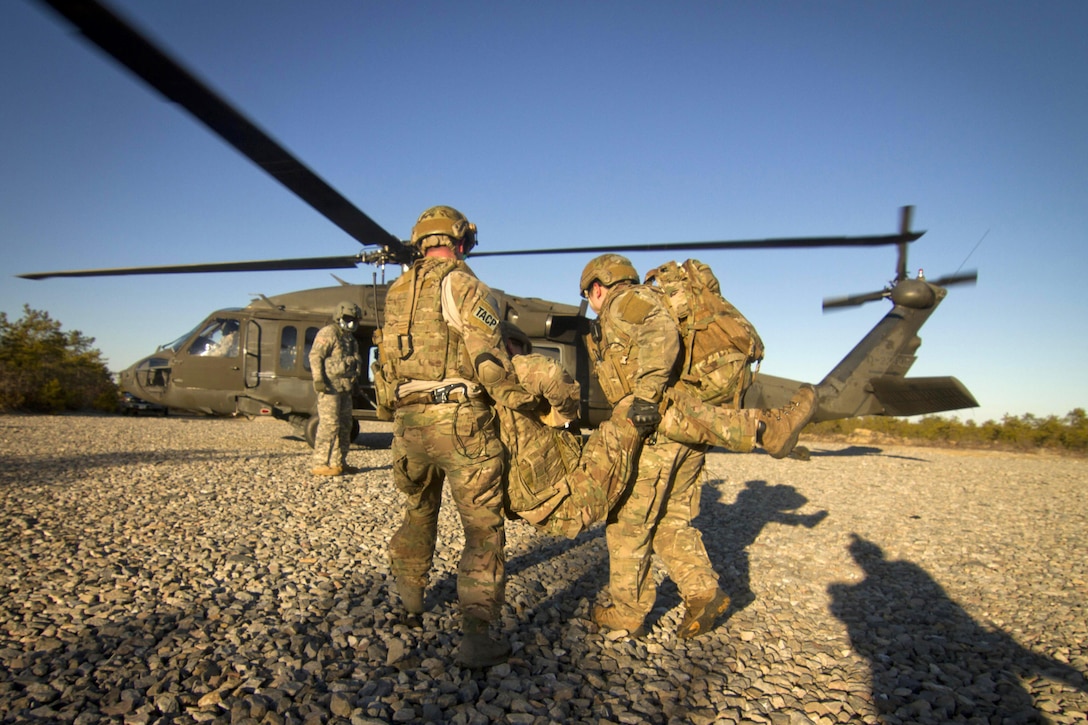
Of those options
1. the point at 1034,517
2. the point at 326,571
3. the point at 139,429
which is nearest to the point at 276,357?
the point at 139,429

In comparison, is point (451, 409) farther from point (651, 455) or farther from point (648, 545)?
point (648, 545)

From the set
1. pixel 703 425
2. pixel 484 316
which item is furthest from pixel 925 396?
pixel 484 316

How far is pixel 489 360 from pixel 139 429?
518 inches

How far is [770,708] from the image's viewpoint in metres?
2.47

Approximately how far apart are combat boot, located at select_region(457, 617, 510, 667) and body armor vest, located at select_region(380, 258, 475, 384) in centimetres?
112

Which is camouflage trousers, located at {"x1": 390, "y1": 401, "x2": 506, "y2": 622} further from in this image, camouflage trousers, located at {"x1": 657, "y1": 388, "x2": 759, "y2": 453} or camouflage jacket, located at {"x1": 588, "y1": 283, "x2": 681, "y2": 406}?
camouflage trousers, located at {"x1": 657, "y1": 388, "x2": 759, "y2": 453}

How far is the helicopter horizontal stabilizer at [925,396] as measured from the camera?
909 centimetres

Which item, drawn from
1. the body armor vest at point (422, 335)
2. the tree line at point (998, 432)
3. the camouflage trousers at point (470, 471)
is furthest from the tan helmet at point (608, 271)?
the tree line at point (998, 432)

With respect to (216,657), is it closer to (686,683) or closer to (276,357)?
(686,683)

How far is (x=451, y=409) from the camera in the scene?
281 centimetres

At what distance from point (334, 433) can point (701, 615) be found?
5.54 metres

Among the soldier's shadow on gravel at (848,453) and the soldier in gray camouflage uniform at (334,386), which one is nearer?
the soldier in gray camouflage uniform at (334,386)

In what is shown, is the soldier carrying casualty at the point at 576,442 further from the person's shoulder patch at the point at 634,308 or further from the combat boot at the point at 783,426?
the person's shoulder patch at the point at 634,308

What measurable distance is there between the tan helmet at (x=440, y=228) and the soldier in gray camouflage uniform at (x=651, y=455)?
80 cm
